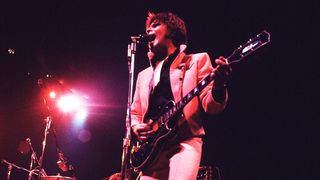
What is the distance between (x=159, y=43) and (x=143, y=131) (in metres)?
1.01

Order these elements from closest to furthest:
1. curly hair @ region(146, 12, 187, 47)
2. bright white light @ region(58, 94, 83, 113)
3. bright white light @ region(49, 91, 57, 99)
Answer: curly hair @ region(146, 12, 187, 47), bright white light @ region(49, 91, 57, 99), bright white light @ region(58, 94, 83, 113)

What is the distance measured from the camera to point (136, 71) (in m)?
8.06

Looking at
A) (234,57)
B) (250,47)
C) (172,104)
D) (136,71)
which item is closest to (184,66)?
(172,104)

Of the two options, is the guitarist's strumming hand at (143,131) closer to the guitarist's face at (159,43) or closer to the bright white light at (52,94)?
the guitarist's face at (159,43)

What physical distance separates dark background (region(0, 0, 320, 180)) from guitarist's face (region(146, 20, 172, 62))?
281cm

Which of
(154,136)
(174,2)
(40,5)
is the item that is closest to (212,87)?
(154,136)

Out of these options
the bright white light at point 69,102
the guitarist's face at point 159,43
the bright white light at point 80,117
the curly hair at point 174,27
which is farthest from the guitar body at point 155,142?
the bright white light at point 80,117

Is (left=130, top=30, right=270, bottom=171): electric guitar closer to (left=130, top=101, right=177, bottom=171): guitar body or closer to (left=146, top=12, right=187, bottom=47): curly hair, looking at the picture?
(left=130, top=101, right=177, bottom=171): guitar body

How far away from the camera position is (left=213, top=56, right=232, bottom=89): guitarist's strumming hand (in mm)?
2482

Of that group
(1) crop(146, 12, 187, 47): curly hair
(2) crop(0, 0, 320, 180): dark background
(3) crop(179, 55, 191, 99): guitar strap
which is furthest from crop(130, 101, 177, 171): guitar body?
(2) crop(0, 0, 320, 180): dark background

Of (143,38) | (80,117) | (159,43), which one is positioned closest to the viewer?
(143,38)

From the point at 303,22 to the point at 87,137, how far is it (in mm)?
6708

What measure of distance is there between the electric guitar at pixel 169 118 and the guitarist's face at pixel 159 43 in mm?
779

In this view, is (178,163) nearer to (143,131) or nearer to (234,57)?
(143,131)
